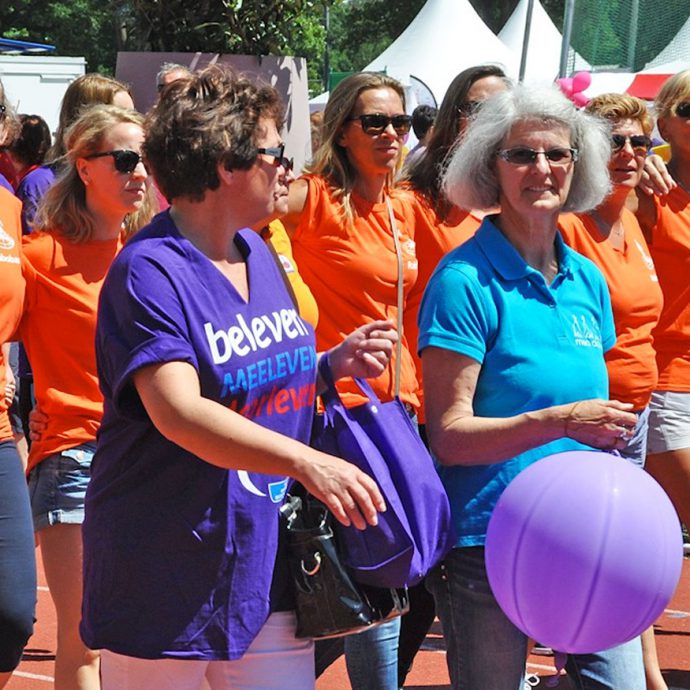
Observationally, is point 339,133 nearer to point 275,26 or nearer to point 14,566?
point 275,26

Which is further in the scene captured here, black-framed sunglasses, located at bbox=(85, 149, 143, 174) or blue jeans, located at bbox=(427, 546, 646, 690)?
black-framed sunglasses, located at bbox=(85, 149, 143, 174)

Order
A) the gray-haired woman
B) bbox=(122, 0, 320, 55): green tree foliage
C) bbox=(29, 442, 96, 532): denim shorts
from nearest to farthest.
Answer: the gray-haired woman, bbox=(29, 442, 96, 532): denim shorts, bbox=(122, 0, 320, 55): green tree foliage

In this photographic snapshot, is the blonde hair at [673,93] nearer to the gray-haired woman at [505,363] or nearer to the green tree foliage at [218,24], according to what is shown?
the gray-haired woman at [505,363]

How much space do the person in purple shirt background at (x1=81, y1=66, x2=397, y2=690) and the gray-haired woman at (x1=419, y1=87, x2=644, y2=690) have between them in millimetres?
281

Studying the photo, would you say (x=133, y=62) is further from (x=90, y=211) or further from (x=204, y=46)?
(x=90, y=211)

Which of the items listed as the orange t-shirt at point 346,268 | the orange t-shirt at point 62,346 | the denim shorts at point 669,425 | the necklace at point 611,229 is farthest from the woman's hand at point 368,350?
the denim shorts at point 669,425

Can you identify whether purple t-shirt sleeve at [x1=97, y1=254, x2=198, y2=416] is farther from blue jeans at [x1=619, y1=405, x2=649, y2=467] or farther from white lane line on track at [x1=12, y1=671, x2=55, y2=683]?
white lane line on track at [x1=12, y1=671, x2=55, y2=683]

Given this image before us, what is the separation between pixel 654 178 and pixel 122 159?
6.63ft

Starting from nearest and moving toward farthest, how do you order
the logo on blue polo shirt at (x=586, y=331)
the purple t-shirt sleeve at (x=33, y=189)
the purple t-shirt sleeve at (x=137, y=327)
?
the purple t-shirt sleeve at (x=137, y=327), the logo on blue polo shirt at (x=586, y=331), the purple t-shirt sleeve at (x=33, y=189)

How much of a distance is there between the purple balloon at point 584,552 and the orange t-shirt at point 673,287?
242 cm

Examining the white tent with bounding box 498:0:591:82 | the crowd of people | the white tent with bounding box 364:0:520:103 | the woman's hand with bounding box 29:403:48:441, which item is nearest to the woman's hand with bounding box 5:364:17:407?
the crowd of people

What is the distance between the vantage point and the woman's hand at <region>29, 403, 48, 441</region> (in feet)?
15.2

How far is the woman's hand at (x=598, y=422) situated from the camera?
3027mm

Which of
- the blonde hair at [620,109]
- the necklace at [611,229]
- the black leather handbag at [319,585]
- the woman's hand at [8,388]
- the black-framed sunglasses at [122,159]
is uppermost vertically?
the blonde hair at [620,109]
